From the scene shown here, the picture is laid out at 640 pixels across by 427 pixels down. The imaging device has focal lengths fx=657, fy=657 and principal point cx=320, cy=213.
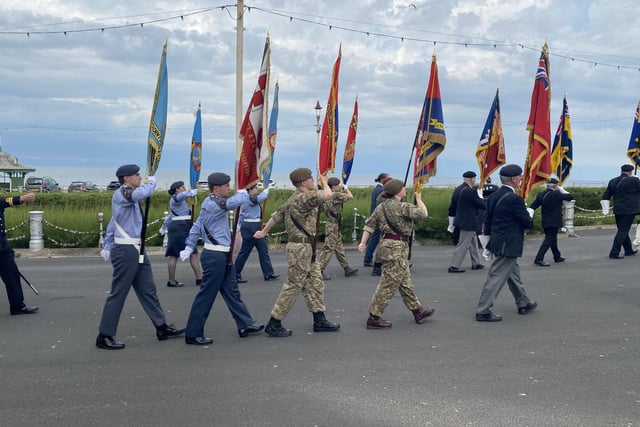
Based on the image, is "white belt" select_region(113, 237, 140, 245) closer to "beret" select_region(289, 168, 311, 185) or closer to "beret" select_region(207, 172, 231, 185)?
"beret" select_region(207, 172, 231, 185)

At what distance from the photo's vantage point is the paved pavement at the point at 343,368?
190 inches

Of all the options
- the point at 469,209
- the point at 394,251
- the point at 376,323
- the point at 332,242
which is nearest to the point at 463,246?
the point at 469,209

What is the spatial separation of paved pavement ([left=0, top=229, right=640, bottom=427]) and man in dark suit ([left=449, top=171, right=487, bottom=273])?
7.64ft

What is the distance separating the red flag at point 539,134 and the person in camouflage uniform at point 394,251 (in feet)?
7.48

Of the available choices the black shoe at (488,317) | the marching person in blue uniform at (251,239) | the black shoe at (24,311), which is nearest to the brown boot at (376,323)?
the black shoe at (488,317)

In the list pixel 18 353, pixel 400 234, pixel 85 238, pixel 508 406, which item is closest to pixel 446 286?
pixel 400 234

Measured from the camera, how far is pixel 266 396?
5.20 metres

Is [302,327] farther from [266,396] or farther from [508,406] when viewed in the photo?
[508,406]

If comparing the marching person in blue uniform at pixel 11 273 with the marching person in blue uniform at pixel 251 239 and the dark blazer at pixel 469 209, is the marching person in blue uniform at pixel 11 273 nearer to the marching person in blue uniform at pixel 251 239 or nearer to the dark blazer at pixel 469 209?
the marching person in blue uniform at pixel 251 239

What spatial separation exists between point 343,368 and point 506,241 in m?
3.03

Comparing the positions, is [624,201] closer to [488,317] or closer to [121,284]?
[488,317]

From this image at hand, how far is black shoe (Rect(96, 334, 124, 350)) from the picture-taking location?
6.68 m

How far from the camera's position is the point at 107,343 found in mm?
6695

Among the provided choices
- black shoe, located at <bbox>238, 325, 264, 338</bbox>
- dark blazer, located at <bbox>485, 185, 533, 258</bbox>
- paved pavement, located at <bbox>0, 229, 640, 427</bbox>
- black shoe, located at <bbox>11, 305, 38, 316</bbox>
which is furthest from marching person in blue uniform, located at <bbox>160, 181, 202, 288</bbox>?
dark blazer, located at <bbox>485, 185, 533, 258</bbox>
